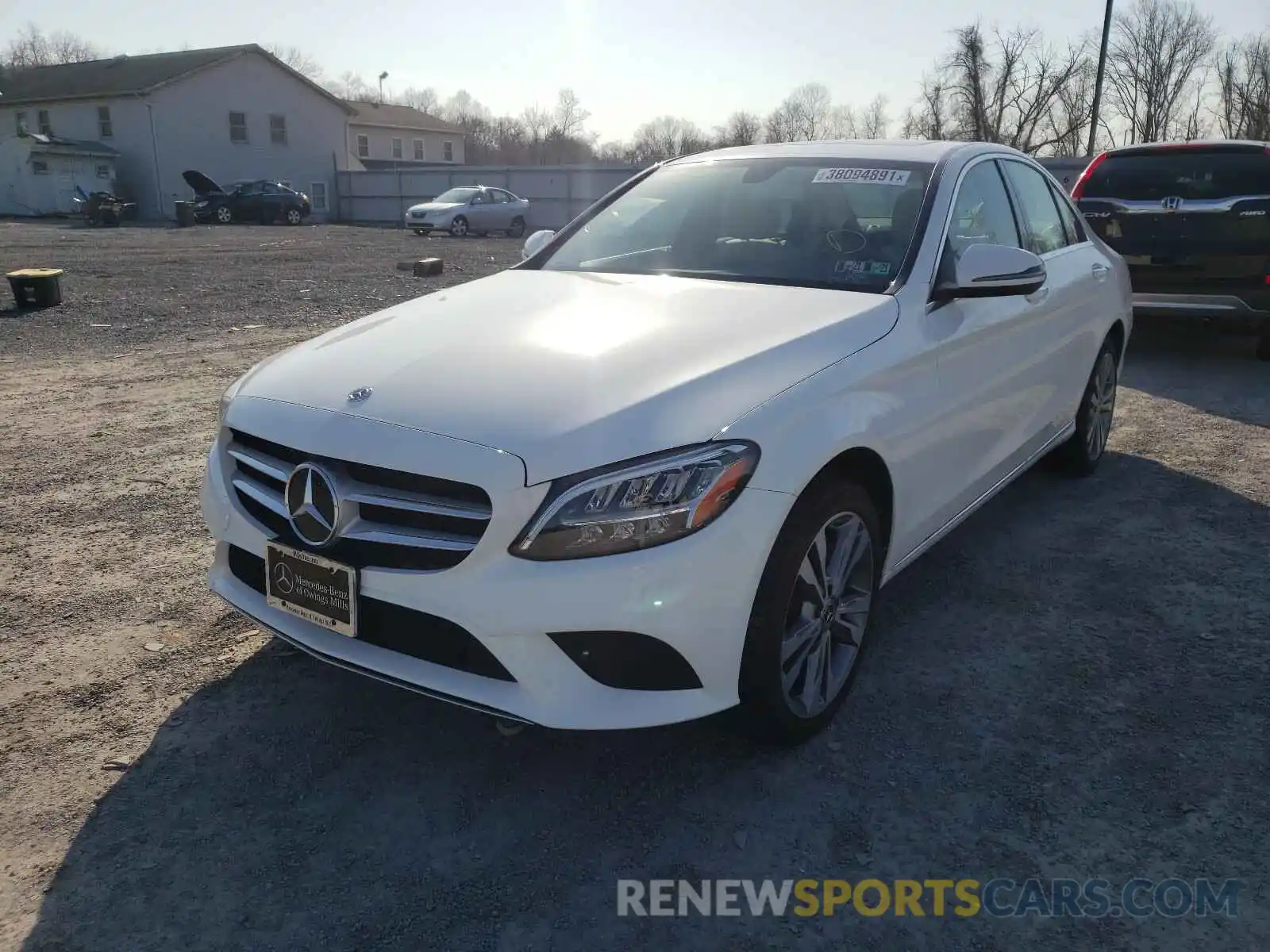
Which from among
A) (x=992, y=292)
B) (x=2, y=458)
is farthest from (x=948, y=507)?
(x=2, y=458)

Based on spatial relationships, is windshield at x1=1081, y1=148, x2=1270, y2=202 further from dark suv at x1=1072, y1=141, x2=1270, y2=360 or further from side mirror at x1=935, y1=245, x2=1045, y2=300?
side mirror at x1=935, y1=245, x2=1045, y2=300

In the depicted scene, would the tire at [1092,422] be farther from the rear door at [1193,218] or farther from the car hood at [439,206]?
the car hood at [439,206]

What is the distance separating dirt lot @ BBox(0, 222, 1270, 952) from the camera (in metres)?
2.26

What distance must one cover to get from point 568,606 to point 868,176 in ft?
7.73

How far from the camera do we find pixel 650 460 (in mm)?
2361

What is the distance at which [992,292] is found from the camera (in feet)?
11.2

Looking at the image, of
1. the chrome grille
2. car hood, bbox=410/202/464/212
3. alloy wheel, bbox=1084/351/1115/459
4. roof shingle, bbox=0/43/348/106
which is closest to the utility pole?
car hood, bbox=410/202/464/212

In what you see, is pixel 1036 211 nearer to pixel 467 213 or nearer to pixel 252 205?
pixel 467 213

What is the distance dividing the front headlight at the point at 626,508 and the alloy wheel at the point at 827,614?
429 mm

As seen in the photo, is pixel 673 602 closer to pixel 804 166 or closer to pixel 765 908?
pixel 765 908

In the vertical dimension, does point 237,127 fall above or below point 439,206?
above

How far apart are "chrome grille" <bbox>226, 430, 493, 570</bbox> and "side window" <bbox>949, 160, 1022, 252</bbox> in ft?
7.01

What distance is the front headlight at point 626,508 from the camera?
2.31m

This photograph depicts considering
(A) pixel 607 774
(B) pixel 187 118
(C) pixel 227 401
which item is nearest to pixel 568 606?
(A) pixel 607 774
